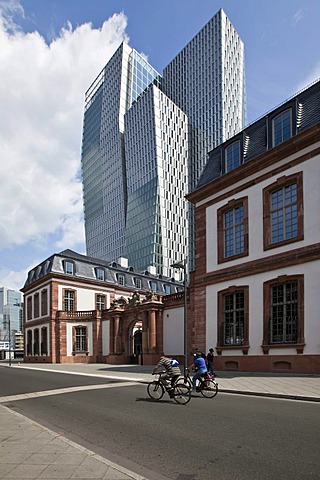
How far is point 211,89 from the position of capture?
385 ft

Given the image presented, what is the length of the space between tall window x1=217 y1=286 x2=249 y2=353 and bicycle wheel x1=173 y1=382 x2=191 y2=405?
11096 mm

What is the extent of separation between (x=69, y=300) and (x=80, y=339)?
484cm

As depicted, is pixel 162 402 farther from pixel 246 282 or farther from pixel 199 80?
pixel 199 80

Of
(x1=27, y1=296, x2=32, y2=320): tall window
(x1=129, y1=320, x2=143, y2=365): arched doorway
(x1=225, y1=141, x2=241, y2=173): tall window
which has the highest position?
(x1=225, y1=141, x2=241, y2=173): tall window

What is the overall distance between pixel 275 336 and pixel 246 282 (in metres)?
3.43

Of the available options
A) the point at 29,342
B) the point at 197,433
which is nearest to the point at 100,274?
the point at 29,342

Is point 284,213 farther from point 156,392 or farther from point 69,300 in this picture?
point 69,300

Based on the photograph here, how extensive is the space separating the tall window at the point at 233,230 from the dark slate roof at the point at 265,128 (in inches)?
99.4

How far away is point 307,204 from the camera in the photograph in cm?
2117

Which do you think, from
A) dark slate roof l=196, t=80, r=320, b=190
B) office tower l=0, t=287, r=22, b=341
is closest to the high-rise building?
office tower l=0, t=287, r=22, b=341

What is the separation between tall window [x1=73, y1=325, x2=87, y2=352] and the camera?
47.2 m

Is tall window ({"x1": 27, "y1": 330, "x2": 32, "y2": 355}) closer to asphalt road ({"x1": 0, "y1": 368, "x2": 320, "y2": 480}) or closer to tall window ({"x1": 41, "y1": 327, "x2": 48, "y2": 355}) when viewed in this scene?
tall window ({"x1": 41, "y1": 327, "x2": 48, "y2": 355})

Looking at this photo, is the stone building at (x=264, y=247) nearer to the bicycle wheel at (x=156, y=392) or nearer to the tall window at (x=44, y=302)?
the bicycle wheel at (x=156, y=392)

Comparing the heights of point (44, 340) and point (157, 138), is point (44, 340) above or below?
below
